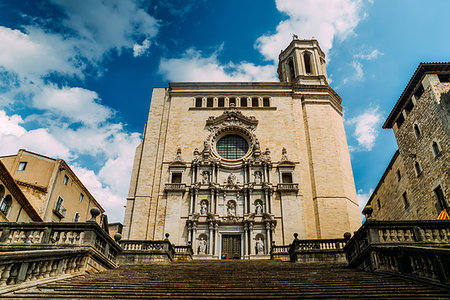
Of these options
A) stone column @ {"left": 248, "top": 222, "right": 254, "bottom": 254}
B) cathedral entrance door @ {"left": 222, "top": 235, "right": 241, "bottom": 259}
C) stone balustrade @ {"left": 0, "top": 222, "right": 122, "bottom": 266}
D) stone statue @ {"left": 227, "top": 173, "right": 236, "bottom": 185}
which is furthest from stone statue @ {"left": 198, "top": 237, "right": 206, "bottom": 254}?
stone balustrade @ {"left": 0, "top": 222, "right": 122, "bottom": 266}

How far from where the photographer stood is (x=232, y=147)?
28406 mm

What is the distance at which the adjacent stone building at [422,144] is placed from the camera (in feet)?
63.3

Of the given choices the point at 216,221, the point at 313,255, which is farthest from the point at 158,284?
the point at 216,221

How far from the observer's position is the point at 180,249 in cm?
2003

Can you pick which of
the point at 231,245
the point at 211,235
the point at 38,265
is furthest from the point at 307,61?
the point at 38,265

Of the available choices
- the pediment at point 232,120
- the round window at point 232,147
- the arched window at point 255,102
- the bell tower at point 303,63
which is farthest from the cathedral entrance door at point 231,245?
the bell tower at point 303,63

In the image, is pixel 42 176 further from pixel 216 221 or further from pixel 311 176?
pixel 311 176

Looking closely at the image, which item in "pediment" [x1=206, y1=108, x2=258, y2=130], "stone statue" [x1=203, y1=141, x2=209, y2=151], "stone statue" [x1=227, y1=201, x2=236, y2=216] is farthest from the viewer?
"pediment" [x1=206, y1=108, x2=258, y2=130]

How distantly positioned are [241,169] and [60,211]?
14.7m

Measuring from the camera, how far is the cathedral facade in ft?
77.5

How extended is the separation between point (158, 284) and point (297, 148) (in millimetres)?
21274

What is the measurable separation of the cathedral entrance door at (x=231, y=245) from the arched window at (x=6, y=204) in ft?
43.8

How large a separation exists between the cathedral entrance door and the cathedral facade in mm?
67

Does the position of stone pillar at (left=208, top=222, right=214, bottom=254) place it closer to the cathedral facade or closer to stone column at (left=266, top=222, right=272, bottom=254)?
the cathedral facade
